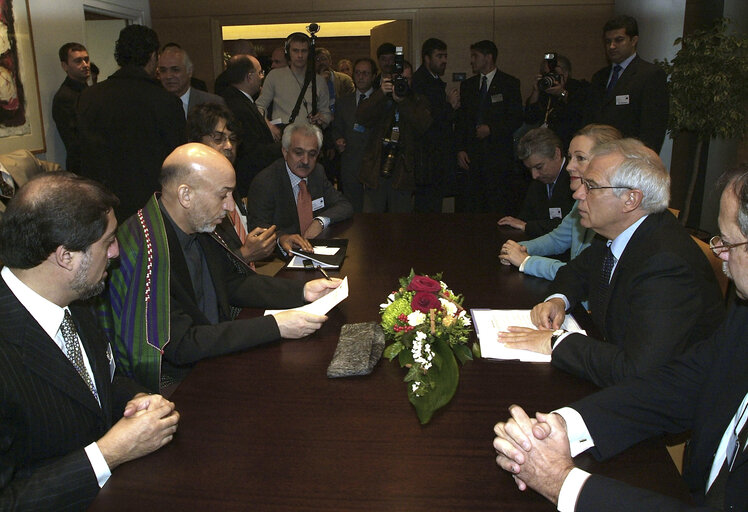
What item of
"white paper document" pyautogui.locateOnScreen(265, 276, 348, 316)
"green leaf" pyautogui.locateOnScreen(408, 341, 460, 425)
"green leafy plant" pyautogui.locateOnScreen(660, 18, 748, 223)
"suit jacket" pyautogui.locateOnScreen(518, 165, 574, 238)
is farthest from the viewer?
"green leafy plant" pyautogui.locateOnScreen(660, 18, 748, 223)

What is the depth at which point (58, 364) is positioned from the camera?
1537mm

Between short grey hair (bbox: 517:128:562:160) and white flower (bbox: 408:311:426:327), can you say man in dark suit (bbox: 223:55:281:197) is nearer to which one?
short grey hair (bbox: 517:128:562:160)

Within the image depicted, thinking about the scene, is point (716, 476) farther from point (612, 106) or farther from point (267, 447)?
point (612, 106)

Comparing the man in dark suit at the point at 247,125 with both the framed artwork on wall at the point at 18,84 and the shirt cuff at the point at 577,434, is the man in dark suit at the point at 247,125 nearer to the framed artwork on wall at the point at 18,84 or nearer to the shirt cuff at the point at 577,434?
the framed artwork on wall at the point at 18,84

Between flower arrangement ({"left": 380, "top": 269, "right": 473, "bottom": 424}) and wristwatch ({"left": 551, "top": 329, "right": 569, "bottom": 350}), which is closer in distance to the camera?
flower arrangement ({"left": 380, "top": 269, "right": 473, "bottom": 424})

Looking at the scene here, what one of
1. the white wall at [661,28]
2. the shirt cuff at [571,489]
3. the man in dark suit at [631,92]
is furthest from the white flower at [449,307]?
the white wall at [661,28]

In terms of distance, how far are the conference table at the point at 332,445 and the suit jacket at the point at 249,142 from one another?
268cm

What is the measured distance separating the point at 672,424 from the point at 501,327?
0.65 metres

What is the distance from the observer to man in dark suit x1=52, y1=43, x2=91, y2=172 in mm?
5312

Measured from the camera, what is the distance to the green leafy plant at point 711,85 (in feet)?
17.1

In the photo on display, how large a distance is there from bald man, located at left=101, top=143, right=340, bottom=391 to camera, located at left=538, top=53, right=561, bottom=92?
13.4 feet

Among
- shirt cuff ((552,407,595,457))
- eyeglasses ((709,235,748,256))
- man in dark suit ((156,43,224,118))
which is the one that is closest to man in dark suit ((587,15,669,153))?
man in dark suit ((156,43,224,118))

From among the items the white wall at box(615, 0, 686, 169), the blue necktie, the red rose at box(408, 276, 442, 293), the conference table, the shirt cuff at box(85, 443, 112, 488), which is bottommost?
the shirt cuff at box(85, 443, 112, 488)

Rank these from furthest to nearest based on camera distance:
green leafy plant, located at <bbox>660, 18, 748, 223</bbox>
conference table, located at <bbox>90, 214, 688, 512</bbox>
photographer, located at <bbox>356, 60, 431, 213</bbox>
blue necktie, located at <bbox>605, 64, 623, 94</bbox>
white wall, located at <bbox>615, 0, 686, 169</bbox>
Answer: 1. white wall, located at <bbox>615, 0, 686, 169</bbox>
2. photographer, located at <bbox>356, 60, 431, 213</bbox>
3. green leafy plant, located at <bbox>660, 18, 748, 223</bbox>
4. blue necktie, located at <bbox>605, 64, 623, 94</bbox>
5. conference table, located at <bbox>90, 214, 688, 512</bbox>
